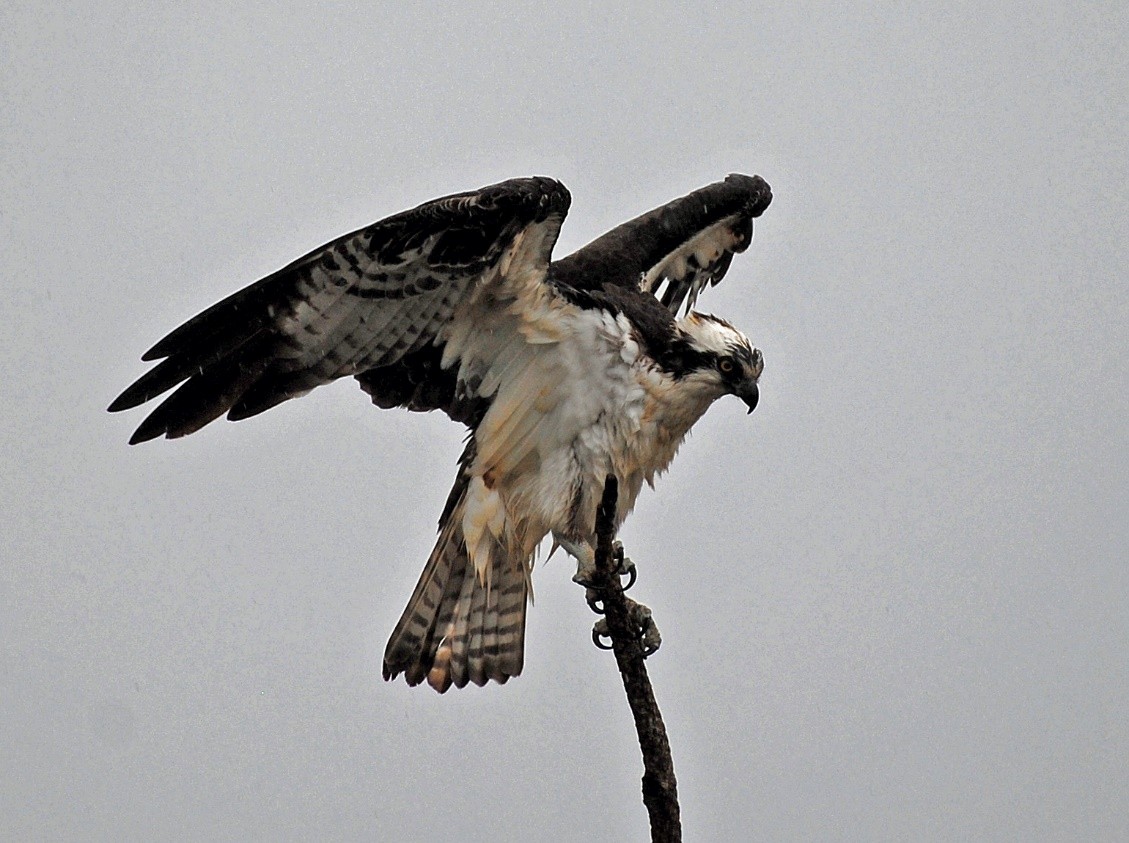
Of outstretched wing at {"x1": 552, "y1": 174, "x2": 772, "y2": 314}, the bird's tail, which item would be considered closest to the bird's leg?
the bird's tail

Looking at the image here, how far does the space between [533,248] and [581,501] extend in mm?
978

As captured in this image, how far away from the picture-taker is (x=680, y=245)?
255 inches

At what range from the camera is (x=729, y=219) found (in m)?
6.60

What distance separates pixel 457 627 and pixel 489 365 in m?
1.14

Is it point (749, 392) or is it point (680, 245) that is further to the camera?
point (680, 245)

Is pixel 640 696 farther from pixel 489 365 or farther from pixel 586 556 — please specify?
pixel 489 365

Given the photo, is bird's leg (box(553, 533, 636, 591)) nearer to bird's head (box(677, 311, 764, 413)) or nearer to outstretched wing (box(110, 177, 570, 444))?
bird's head (box(677, 311, 764, 413))

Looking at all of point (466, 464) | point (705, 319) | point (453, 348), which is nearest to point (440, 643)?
point (466, 464)

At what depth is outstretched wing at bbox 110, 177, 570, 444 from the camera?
4.59 metres

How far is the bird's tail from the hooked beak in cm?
113

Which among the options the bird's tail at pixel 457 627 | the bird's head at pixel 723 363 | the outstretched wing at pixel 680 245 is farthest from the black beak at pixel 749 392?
the bird's tail at pixel 457 627

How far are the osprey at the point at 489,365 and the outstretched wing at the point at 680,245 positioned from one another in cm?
2

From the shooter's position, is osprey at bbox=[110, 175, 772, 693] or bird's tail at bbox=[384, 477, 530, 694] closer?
osprey at bbox=[110, 175, 772, 693]

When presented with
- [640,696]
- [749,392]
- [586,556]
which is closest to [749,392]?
[749,392]
